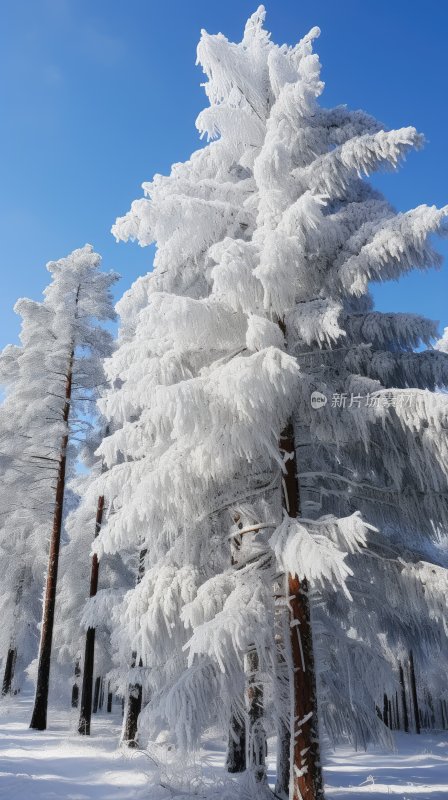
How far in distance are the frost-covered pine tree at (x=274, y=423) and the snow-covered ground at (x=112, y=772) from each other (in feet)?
4.78

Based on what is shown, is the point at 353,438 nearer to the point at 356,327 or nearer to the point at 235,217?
the point at 356,327

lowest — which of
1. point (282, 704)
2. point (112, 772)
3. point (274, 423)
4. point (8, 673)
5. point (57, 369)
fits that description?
point (112, 772)

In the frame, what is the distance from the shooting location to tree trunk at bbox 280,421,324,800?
5508mm

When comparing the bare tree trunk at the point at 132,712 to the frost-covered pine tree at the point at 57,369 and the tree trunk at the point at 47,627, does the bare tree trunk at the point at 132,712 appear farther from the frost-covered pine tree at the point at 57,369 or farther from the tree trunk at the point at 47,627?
the frost-covered pine tree at the point at 57,369

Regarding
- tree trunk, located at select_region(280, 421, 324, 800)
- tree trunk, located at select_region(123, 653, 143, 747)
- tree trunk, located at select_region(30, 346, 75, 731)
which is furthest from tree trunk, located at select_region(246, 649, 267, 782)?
tree trunk, located at select_region(30, 346, 75, 731)

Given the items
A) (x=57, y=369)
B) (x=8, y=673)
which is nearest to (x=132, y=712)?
(x=57, y=369)

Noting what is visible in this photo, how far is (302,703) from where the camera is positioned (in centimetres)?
575

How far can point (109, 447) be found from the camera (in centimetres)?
742

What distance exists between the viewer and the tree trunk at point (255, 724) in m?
6.88

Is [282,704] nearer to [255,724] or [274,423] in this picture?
[255,724]

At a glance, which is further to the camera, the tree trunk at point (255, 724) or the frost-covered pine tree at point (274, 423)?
the tree trunk at point (255, 724)

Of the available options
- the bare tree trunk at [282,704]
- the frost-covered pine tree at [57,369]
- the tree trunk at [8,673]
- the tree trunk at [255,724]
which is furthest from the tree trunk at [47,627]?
the tree trunk at [8,673]

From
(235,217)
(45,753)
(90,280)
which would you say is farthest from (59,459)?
(235,217)

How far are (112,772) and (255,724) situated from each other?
10.7 ft
